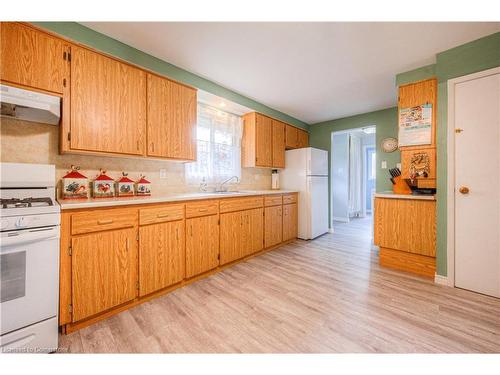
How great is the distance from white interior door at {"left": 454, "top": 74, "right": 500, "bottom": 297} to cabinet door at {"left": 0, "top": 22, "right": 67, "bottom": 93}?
3640mm

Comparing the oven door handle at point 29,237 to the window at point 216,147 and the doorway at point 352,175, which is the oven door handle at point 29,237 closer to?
the window at point 216,147

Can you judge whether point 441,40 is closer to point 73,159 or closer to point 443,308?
A: point 443,308

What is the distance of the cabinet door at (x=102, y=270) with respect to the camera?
1428 mm

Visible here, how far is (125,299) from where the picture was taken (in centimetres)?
165

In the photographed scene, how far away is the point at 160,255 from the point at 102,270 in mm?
446

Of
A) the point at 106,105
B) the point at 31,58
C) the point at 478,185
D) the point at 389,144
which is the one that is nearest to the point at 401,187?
the point at 478,185

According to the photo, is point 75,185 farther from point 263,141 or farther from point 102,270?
point 263,141

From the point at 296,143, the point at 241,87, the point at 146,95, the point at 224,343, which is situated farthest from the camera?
the point at 296,143

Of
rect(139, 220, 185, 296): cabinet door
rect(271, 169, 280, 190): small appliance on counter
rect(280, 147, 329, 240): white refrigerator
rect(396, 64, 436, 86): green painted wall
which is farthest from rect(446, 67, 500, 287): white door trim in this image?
rect(139, 220, 185, 296): cabinet door

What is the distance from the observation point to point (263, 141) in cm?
346

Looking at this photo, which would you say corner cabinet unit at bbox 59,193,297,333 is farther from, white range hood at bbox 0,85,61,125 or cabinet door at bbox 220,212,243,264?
white range hood at bbox 0,85,61,125

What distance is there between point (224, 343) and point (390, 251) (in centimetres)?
231

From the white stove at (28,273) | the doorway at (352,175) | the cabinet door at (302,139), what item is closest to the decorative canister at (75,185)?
the white stove at (28,273)
